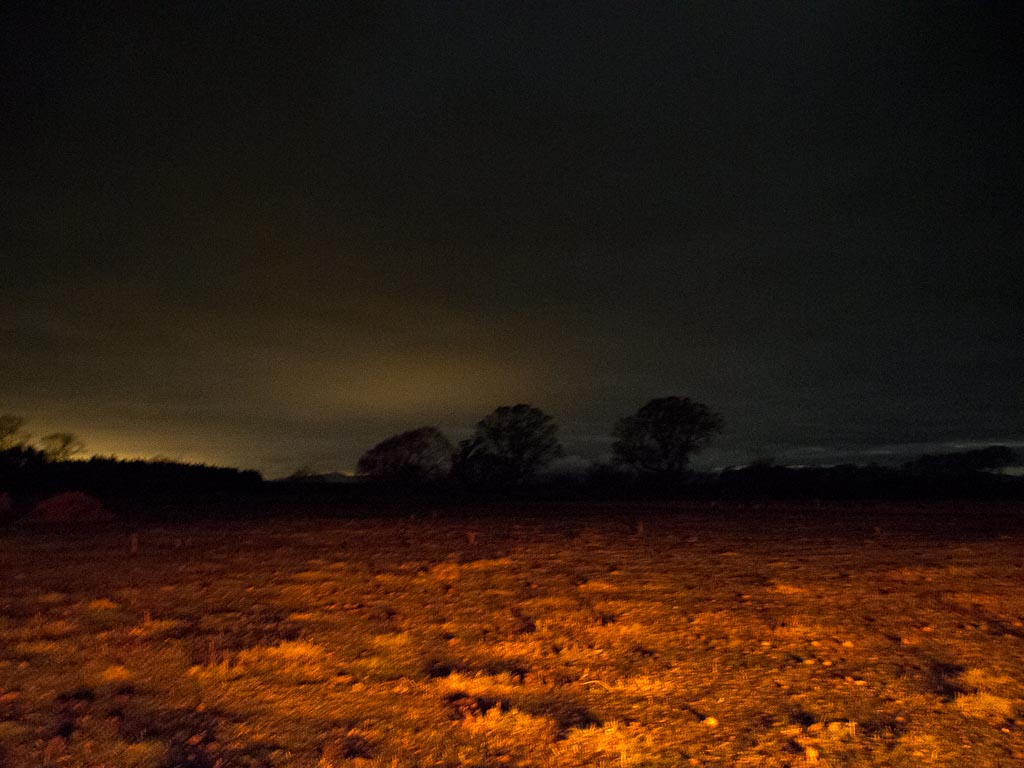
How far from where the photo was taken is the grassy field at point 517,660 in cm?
374

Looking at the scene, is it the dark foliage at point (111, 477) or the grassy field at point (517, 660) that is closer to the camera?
the grassy field at point (517, 660)

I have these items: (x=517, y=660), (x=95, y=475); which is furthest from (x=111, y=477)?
(x=517, y=660)

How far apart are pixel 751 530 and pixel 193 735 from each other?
1232cm

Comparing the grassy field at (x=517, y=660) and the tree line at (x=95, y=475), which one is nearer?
the grassy field at (x=517, y=660)

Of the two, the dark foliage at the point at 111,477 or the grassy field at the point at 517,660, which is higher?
the dark foliage at the point at 111,477

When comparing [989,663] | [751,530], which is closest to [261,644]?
[989,663]

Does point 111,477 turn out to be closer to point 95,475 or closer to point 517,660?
point 95,475

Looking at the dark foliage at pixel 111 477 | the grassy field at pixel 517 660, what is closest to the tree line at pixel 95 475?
the dark foliage at pixel 111 477

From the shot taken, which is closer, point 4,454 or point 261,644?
point 261,644

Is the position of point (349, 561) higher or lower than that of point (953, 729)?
higher

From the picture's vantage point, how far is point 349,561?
10.4m

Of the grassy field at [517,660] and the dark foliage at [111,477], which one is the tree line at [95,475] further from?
the grassy field at [517,660]

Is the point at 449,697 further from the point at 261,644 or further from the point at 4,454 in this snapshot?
the point at 4,454

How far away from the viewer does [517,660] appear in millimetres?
5211
